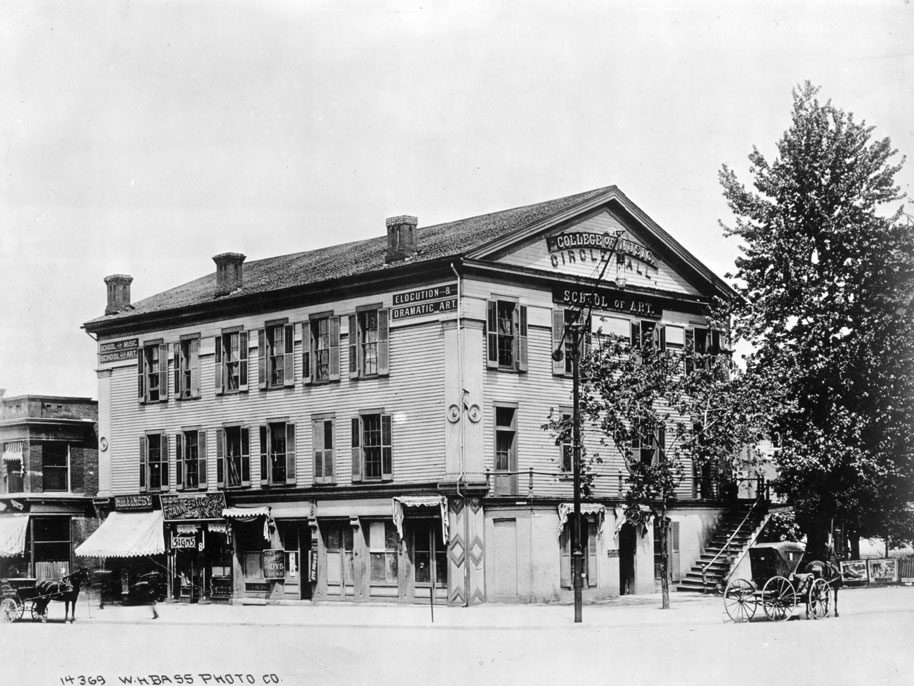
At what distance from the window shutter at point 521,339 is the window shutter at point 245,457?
10379mm

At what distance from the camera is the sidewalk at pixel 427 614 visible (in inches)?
1193

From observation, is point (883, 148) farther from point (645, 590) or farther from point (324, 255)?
point (324, 255)

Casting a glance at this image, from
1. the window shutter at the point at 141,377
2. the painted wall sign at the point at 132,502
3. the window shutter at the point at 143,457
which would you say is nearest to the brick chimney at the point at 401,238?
the window shutter at the point at 141,377

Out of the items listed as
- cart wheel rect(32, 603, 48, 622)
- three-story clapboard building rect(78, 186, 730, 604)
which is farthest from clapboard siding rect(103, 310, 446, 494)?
cart wheel rect(32, 603, 48, 622)

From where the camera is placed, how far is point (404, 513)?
3778cm

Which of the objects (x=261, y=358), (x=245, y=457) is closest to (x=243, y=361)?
(x=261, y=358)

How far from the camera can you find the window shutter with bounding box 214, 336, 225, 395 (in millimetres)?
44094

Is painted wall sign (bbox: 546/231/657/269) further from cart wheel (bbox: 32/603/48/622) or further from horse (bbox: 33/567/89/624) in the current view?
cart wheel (bbox: 32/603/48/622)

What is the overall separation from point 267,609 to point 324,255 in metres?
14.2

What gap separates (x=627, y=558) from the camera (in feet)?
134

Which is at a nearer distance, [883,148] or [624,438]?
[624,438]

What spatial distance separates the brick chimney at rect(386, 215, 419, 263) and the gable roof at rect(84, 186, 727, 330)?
0.32 meters

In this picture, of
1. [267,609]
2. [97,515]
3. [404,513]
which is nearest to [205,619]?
[267,609]

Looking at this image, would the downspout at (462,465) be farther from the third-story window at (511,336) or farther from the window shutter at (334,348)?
the window shutter at (334,348)
